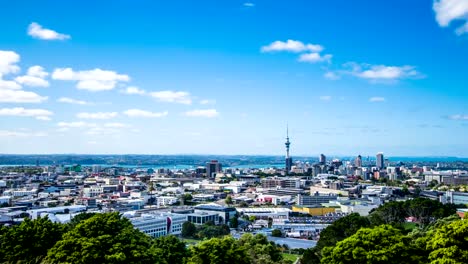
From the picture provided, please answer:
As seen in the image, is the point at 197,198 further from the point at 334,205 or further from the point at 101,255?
the point at 101,255

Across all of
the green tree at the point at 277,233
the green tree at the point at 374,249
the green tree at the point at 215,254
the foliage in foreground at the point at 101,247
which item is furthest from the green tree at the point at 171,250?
the green tree at the point at 277,233

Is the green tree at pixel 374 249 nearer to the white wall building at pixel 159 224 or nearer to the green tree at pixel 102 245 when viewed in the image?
the green tree at pixel 102 245

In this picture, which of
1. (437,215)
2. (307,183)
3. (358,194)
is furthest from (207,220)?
Result: (307,183)

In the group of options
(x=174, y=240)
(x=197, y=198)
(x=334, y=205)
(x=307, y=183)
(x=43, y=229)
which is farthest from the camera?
(x=307, y=183)

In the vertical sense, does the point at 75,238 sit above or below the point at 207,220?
above

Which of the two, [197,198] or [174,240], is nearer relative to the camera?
[174,240]

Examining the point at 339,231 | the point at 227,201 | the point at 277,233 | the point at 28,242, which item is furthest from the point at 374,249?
the point at 227,201

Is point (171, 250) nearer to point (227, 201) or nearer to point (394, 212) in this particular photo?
point (394, 212)

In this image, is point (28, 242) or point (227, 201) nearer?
point (28, 242)
